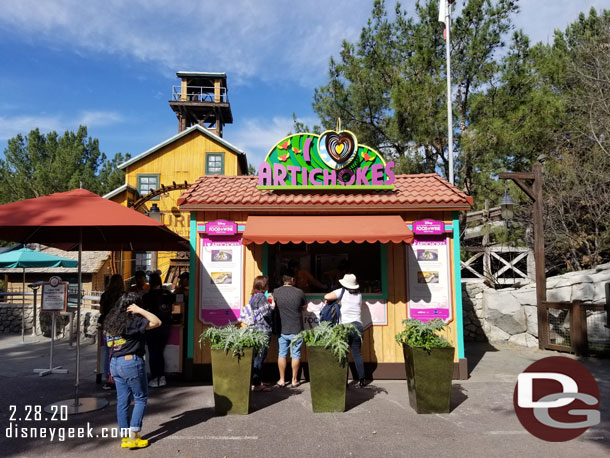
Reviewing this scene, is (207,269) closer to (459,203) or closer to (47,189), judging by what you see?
(459,203)

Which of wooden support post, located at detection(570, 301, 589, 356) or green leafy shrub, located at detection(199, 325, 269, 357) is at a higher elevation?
green leafy shrub, located at detection(199, 325, 269, 357)

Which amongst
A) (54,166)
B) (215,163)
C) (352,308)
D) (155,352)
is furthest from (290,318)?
(54,166)

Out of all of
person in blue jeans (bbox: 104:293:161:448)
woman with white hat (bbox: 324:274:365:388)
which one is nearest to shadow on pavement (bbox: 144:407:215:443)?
person in blue jeans (bbox: 104:293:161:448)

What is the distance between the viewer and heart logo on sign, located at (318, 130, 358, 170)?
7977 millimetres

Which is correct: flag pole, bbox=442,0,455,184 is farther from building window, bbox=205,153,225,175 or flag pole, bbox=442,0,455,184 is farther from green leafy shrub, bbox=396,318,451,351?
building window, bbox=205,153,225,175

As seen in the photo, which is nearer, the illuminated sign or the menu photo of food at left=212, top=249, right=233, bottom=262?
the menu photo of food at left=212, top=249, right=233, bottom=262

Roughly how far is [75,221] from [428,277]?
5659mm

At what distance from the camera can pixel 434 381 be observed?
567 centimetres

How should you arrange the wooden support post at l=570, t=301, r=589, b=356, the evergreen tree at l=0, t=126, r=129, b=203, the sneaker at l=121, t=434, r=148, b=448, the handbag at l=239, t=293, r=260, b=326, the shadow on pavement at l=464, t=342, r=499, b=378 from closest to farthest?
the sneaker at l=121, t=434, r=148, b=448 < the handbag at l=239, t=293, r=260, b=326 < the shadow on pavement at l=464, t=342, r=499, b=378 < the wooden support post at l=570, t=301, r=589, b=356 < the evergreen tree at l=0, t=126, r=129, b=203

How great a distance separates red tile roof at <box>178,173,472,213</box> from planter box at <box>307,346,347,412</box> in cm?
286

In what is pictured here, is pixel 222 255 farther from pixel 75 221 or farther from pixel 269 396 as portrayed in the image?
pixel 75 221

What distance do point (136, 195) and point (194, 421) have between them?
19077 mm

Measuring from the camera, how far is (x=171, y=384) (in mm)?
7250

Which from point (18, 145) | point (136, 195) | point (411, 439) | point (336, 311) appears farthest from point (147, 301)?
point (18, 145)
